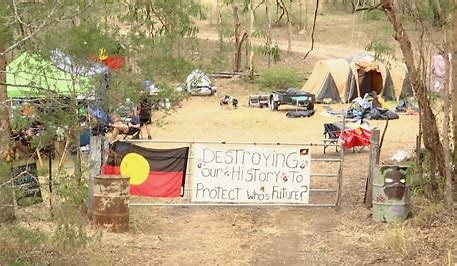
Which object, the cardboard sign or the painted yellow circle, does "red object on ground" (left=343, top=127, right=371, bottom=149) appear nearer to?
the cardboard sign

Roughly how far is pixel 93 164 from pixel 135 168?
1.49 meters

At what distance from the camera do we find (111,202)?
1095 centimetres

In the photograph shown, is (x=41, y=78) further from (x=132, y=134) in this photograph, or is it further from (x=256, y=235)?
(x=132, y=134)

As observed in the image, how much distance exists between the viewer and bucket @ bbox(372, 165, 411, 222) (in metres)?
11.4

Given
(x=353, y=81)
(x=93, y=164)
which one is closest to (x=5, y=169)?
(x=93, y=164)

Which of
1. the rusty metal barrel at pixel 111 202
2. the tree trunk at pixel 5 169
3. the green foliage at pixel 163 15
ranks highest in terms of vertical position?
the green foliage at pixel 163 15

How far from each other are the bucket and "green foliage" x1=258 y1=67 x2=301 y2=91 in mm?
18556

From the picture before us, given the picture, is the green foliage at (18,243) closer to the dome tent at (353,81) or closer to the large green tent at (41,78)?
the large green tent at (41,78)

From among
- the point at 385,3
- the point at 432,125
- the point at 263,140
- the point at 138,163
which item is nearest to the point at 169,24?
the point at 138,163

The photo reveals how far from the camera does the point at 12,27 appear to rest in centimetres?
797

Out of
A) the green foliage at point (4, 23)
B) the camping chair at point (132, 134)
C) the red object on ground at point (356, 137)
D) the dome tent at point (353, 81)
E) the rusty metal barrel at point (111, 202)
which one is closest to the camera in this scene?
the green foliage at point (4, 23)

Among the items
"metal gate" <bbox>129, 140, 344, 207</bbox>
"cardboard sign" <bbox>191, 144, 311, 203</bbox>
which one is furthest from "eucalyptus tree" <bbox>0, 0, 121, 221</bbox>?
"cardboard sign" <bbox>191, 144, 311, 203</bbox>

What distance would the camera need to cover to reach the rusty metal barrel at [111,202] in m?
11.0

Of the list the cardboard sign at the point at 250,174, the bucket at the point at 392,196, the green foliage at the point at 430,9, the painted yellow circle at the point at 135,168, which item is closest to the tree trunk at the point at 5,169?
the painted yellow circle at the point at 135,168
